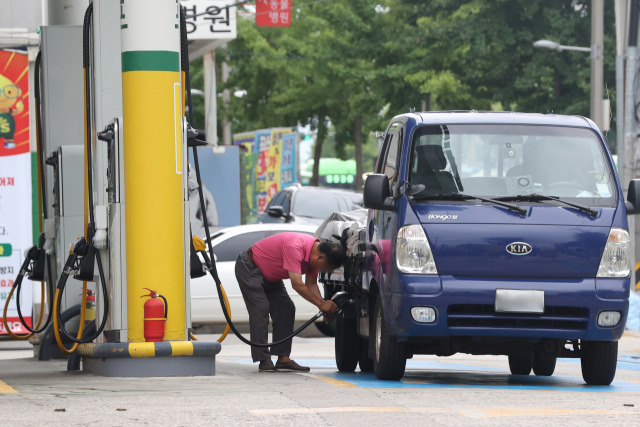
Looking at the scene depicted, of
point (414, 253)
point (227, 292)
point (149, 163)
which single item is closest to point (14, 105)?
point (227, 292)

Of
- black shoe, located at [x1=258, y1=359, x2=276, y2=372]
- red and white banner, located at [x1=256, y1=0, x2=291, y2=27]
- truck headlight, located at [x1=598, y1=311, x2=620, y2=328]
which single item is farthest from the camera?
red and white banner, located at [x1=256, y1=0, x2=291, y2=27]

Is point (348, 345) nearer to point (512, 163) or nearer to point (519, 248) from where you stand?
point (512, 163)

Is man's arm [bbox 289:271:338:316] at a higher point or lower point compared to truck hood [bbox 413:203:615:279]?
lower

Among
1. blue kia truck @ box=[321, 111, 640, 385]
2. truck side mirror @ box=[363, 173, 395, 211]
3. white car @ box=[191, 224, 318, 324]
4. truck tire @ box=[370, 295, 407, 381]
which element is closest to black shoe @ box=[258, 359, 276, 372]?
blue kia truck @ box=[321, 111, 640, 385]

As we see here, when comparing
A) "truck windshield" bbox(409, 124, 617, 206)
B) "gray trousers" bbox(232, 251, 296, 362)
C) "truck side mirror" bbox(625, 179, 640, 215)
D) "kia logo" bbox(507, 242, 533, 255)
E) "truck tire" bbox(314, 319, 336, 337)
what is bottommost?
"truck tire" bbox(314, 319, 336, 337)

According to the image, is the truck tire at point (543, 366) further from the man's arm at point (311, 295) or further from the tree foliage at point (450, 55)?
the tree foliage at point (450, 55)

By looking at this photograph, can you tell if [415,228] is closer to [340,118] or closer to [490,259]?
[490,259]

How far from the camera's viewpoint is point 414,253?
32.6 feet

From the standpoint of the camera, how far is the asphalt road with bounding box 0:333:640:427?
752cm

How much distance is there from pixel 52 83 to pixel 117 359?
391 centimetres

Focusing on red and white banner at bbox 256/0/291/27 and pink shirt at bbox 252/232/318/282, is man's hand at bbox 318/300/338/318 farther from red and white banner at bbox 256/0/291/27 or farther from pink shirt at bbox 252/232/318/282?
red and white banner at bbox 256/0/291/27

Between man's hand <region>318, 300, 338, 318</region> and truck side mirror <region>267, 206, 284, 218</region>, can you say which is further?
truck side mirror <region>267, 206, 284, 218</region>

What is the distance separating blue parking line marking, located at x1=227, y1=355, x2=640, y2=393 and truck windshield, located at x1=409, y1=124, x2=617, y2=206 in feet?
4.57

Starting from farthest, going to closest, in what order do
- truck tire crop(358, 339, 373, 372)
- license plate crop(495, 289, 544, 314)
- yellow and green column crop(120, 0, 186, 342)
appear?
truck tire crop(358, 339, 373, 372) < yellow and green column crop(120, 0, 186, 342) < license plate crop(495, 289, 544, 314)
